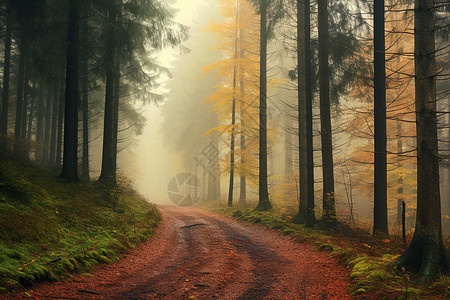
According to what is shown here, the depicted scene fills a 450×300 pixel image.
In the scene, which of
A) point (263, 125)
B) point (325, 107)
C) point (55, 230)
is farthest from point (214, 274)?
point (263, 125)

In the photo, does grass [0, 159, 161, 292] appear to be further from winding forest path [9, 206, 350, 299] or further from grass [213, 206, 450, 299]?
grass [213, 206, 450, 299]

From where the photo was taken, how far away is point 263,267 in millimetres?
7004

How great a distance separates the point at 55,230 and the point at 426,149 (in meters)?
9.14

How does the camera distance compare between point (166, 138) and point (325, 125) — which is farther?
point (166, 138)

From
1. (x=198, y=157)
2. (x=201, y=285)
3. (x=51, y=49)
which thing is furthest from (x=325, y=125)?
(x=198, y=157)

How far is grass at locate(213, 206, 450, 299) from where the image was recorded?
4.79m

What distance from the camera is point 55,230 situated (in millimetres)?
7211

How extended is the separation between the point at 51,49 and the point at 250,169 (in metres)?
13.0

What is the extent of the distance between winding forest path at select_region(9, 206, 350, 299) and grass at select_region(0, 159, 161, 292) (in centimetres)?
34

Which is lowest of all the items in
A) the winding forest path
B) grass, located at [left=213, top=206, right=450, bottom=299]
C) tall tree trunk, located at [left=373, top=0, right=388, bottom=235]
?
the winding forest path

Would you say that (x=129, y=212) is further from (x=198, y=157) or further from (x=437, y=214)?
(x=198, y=157)

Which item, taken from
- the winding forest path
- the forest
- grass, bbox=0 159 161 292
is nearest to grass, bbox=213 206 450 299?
the forest

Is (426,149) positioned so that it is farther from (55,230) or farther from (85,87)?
(85,87)

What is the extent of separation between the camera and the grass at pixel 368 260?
4.79m
